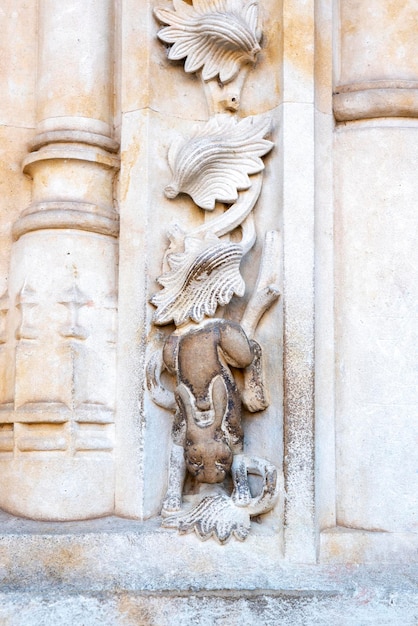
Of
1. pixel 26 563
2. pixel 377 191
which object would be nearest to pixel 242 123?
pixel 377 191

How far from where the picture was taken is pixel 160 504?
113 inches

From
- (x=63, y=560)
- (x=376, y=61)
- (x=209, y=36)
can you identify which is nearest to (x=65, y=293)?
(x=63, y=560)

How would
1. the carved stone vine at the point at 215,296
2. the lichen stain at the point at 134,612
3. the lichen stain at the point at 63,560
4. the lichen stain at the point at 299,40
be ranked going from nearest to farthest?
the lichen stain at the point at 134,612 → the lichen stain at the point at 63,560 → the carved stone vine at the point at 215,296 → the lichen stain at the point at 299,40

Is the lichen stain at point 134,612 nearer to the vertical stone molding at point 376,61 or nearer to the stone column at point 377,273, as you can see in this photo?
the stone column at point 377,273

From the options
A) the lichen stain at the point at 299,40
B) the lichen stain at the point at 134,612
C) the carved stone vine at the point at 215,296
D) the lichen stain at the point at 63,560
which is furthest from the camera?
the lichen stain at the point at 299,40

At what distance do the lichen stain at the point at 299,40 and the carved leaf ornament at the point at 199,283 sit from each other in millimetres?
611

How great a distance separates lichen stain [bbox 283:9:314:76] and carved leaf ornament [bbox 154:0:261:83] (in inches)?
4.1

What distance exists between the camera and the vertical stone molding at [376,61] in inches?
116

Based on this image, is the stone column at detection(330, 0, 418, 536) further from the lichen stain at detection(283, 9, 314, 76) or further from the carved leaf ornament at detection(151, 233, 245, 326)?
the carved leaf ornament at detection(151, 233, 245, 326)

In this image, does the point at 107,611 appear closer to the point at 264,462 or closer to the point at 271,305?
the point at 264,462

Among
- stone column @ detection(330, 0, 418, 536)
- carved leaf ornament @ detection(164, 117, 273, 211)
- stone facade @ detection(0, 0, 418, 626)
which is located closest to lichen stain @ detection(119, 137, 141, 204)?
stone facade @ detection(0, 0, 418, 626)

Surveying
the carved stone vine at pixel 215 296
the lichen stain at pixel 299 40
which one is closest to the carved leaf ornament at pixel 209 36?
the carved stone vine at pixel 215 296

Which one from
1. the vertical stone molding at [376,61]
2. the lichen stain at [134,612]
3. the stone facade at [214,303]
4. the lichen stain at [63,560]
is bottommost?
the lichen stain at [134,612]

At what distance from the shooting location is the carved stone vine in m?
2.79
